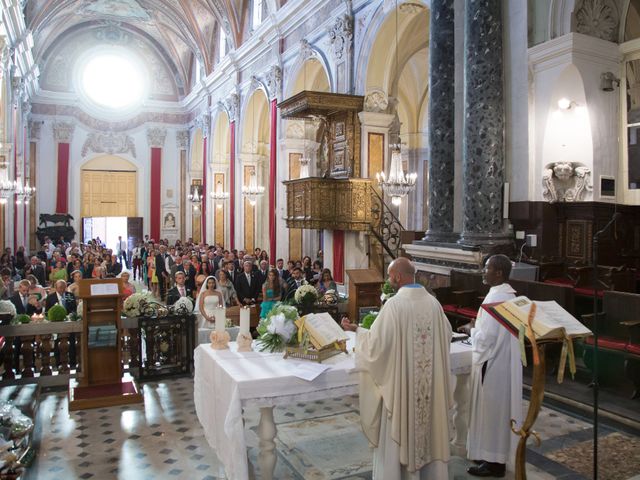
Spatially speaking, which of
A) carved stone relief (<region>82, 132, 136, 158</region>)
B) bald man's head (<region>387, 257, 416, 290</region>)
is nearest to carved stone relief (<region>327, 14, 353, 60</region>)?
bald man's head (<region>387, 257, 416, 290</region>)

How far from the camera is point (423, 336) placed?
3875mm

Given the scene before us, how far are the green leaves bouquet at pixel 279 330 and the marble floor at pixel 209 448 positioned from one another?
964 mm

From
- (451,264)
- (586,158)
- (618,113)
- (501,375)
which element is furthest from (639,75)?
(501,375)

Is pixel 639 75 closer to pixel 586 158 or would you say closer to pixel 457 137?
pixel 586 158

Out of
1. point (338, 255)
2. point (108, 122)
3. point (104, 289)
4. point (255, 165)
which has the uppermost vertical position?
point (108, 122)

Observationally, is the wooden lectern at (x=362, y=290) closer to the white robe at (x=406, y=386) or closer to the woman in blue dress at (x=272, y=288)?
the woman in blue dress at (x=272, y=288)

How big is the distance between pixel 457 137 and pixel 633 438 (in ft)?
17.6

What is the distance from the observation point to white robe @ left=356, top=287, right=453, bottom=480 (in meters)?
3.78

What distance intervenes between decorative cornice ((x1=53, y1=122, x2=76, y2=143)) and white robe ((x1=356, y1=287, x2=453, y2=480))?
1083 inches

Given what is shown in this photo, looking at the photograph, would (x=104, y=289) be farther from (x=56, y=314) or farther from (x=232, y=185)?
(x=232, y=185)

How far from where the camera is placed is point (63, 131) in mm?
27812

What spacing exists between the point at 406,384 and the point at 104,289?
4317mm

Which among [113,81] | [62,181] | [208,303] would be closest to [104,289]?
[208,303]

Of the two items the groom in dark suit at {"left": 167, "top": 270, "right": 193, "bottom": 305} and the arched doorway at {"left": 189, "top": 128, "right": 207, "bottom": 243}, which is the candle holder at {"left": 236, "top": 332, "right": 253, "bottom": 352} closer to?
the groom in dark suit at {"left": 167, "top": 270, "right": 193, "bottom": 305}
